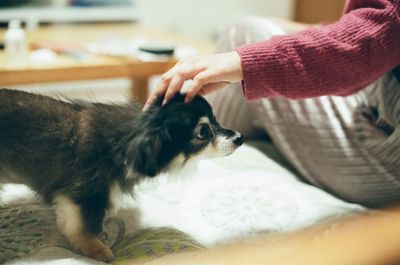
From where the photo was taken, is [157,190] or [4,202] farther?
[157,190]

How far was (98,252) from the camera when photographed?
86cm

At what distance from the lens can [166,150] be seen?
0.86 m

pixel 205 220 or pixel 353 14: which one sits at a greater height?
pixel 353 14

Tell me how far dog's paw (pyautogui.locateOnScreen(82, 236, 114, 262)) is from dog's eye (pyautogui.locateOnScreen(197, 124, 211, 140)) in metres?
0.24

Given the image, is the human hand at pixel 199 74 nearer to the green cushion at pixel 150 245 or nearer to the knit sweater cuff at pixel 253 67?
the knit sweater cuff at pixel 253 67

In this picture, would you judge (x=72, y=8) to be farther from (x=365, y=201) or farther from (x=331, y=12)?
(x=365, y=201)

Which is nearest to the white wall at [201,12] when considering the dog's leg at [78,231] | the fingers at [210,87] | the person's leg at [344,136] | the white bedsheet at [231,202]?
the person's leg at [344,136]

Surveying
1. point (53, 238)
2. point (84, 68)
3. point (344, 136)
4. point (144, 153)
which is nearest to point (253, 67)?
point (144, 153)

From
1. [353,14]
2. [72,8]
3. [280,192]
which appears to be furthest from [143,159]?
[72,8]

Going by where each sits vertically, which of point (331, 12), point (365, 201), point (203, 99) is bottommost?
point (365, 201)

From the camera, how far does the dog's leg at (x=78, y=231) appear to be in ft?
2.84

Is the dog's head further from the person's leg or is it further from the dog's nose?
the person's leg

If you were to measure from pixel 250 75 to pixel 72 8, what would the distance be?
191cm

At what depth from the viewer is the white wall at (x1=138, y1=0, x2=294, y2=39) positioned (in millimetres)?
2828
